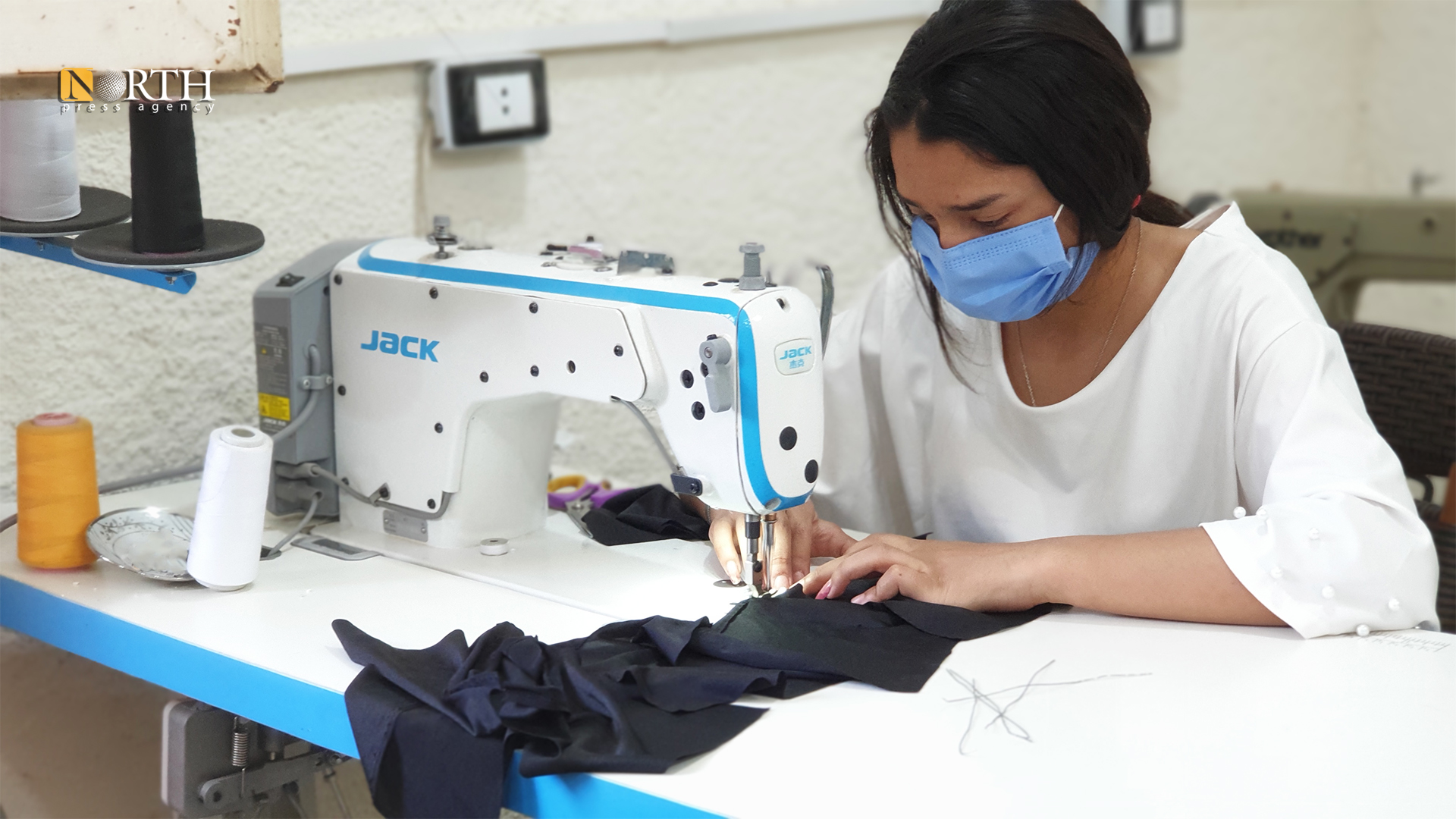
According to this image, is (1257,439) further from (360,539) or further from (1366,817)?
(360,539)

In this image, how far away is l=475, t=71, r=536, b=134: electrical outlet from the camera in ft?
6.50

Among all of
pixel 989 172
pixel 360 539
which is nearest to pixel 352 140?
pixel 360 539

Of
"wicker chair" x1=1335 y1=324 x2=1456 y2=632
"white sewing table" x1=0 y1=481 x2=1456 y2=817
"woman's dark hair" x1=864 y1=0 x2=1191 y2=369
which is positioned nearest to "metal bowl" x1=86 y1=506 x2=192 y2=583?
"white sewing table" x1=0 y1=481 x2=1456 y2=817

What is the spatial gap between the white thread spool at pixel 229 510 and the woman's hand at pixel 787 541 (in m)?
0.47

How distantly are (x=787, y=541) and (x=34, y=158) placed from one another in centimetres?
86

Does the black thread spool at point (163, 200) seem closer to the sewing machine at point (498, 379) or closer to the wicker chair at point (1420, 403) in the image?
the sewing machine at point (498, 379)

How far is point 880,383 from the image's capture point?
1.69 meters

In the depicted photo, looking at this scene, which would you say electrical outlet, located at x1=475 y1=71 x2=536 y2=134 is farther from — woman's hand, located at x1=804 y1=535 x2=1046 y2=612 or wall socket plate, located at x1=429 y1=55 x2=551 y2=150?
woman's hand, located at x1=804 y1=535 x2=1046 y2=612

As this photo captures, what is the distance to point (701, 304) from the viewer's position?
47.8 inches

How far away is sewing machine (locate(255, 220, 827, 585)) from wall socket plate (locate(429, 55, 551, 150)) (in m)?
0.48

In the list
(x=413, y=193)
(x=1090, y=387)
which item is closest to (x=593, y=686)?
(x=1090, y=387)

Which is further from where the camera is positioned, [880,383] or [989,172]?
[880,383]

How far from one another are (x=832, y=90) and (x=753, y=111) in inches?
8.9

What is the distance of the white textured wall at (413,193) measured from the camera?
1.63 m
